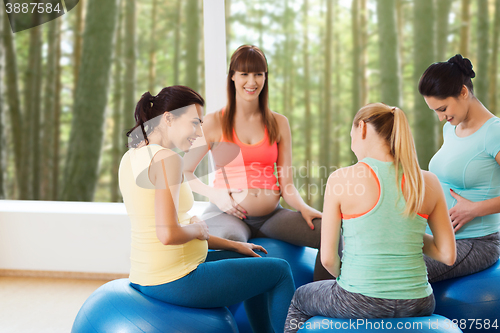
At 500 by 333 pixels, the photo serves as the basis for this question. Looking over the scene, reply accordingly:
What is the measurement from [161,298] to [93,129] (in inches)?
102

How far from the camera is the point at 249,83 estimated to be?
2.04 m

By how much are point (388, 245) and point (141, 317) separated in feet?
2.83

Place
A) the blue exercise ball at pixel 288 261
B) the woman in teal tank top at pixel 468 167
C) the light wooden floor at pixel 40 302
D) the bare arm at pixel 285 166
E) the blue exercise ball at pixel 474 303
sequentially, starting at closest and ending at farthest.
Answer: the blue exercise ball at pixel 474 303 < the woman in teal tank top at pixel 468 167 < the blue exercise ball at pixel 288 261 < the bare arm at pixel 285 166 < the light wooden floor at pixel 40 302

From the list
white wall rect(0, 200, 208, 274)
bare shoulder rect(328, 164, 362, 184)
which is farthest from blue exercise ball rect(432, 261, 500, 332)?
white wall rect(0, 200, 208, 274)

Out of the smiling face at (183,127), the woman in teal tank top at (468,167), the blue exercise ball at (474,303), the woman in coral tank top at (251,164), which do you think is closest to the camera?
the smiling face at (183,127)

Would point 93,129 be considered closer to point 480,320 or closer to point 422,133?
point 422,133

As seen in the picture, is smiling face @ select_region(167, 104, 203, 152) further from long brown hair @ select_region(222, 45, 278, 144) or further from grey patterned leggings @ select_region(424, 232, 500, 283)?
grey patterned leggings @ select_region(424, 232, 500, 283)

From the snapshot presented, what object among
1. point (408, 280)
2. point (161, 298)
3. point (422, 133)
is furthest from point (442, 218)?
point (422, 133)

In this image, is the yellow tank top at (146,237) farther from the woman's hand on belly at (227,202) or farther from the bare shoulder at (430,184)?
the bare shoulder at (430,184)

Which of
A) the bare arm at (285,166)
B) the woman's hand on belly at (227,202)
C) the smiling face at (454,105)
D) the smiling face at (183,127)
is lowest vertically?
the woman's hand on belly at (227,202)

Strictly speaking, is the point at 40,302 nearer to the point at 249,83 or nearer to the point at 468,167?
the point at 249,83

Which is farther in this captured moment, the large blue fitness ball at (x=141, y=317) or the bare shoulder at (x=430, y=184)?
the large blue fitness ball at (x=141, y=317)

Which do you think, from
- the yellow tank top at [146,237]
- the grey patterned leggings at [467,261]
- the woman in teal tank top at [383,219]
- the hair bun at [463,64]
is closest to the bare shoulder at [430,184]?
the woman in teal tank top at [383,219]

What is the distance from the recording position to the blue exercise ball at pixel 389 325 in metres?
1.18
